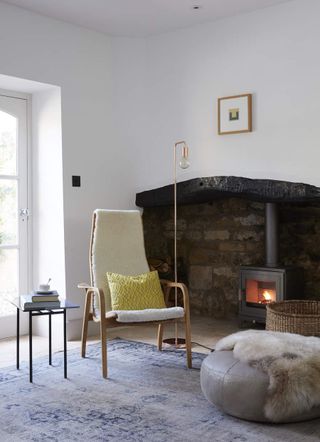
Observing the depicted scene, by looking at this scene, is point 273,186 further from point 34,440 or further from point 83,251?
point 34,440

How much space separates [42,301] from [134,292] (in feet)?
2.51

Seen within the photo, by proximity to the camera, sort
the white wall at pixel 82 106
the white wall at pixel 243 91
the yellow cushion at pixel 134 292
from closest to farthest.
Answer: the yellow cushion at pixel 134 292
the white wall at pixel 243 91
the white wall at pixel 82 106

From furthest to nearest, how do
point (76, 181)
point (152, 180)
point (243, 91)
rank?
point (152, 180) < point (76, 181) < point (243, 91)

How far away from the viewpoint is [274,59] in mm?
4703

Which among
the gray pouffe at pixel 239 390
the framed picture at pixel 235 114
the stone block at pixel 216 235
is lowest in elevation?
the gray pouffe at pixel 239 390

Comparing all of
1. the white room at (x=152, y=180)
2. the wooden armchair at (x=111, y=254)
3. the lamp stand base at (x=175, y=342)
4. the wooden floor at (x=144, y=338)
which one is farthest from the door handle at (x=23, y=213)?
the lamp stand base at (x=175, y=342)

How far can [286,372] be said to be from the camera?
111 inches

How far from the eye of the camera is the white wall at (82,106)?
469cm

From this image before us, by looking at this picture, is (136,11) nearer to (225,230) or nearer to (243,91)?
(243,91)

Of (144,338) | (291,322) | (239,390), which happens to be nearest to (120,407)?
(239,390)

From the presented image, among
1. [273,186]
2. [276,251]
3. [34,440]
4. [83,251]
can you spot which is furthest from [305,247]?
[34,440]

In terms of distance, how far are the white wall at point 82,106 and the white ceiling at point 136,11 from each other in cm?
14

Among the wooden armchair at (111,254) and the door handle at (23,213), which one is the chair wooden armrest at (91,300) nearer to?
Answer: the wooden armchair at (111,254)

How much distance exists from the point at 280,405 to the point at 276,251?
7.39ft
